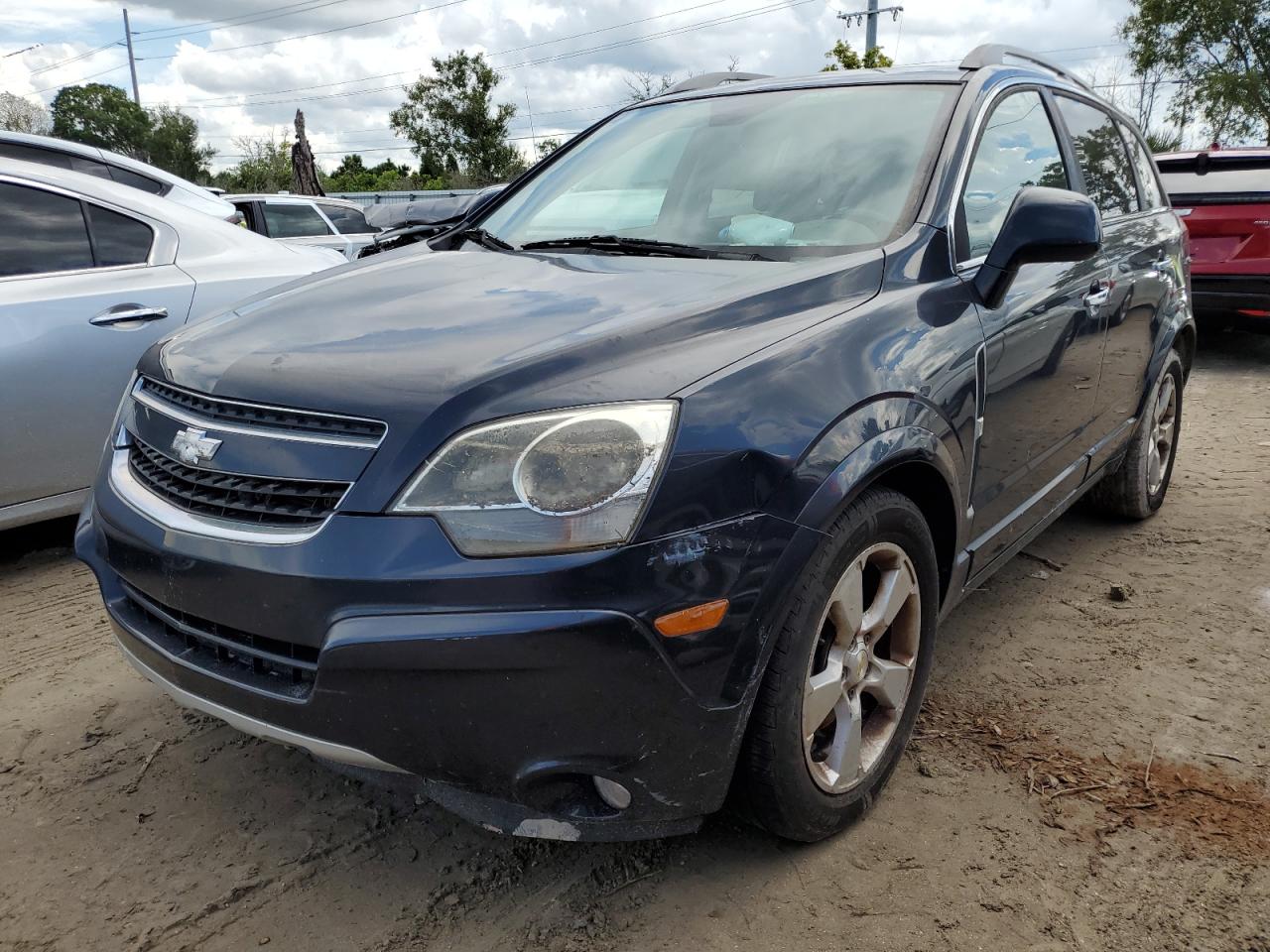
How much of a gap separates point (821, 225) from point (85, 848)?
2.28 meters

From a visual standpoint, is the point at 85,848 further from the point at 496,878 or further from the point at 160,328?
the point at 160,328

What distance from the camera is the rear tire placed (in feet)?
13.6

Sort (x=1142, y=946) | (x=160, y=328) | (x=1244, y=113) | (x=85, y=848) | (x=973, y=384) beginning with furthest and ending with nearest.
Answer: (x=1244, y=113)
(x=160, y=328)
(x=973, y=384)
(x=85, y=848)
(x=1142, y=946)

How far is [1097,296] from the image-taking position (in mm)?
3309

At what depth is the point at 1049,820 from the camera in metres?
2.36

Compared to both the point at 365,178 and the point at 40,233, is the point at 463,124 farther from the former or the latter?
the point at 40,233

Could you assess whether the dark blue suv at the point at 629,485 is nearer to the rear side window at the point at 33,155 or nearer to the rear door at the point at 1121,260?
the rear door at the point at 1121,260

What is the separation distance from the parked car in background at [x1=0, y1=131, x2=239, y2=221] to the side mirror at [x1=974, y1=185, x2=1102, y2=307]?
11.3 feet

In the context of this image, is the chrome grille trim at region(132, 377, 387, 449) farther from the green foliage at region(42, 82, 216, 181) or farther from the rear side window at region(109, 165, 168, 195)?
the green foliage at region(42, 82, 216, 181)

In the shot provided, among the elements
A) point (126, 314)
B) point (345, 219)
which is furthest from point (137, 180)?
point (345, 219)

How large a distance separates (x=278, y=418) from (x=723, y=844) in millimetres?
1317

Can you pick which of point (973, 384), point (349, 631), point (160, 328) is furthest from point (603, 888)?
point (160, 328)

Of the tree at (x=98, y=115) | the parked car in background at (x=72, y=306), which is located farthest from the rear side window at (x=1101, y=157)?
the tree at (x=98, y=115)

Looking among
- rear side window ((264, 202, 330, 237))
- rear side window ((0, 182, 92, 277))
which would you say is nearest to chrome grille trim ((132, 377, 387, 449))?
rear side window ((0, 182, 92, 277))
